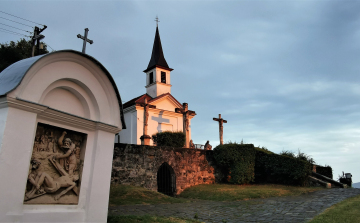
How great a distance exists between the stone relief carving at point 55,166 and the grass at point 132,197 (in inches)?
171

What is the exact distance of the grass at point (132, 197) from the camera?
941 centimetres

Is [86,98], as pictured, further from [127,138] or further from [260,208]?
[127,138]

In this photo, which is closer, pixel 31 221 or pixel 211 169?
pixel 31 221

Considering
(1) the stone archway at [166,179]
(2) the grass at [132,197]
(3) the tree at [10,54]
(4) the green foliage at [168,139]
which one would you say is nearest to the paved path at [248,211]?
(2) the grass at [132,197]

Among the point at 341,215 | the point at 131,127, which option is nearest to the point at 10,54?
the point at 131,127

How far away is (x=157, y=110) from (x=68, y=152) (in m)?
20.9

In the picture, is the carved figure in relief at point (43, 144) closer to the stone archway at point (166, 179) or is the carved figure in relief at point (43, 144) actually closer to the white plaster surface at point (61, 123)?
the white plaster surface at point (61, 123)

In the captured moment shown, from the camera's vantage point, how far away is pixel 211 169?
15.0 meters

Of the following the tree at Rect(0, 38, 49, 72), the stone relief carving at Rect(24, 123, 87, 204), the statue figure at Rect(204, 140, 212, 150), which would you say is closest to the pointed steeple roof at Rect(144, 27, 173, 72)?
the statue figure at Rect(204, 140, 212, 150)

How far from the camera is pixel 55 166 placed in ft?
15.5

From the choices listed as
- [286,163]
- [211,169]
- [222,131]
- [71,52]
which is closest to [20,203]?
[71,52]

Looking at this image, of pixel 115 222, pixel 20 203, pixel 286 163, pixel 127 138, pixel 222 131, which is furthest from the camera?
pixel 127 138

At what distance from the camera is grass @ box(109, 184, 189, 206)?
9.41 m

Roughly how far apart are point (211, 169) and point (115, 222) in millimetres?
9736
